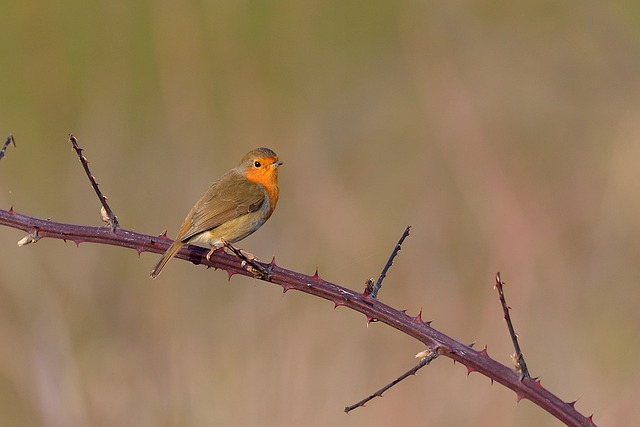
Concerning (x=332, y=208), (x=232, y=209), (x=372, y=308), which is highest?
(x=332, y=208)

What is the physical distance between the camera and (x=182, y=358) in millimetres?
5402

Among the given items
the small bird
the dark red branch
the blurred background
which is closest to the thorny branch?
the dark red branch

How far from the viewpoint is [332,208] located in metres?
6.71

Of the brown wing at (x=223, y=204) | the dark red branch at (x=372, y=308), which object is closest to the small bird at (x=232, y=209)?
the brown wing at (x=223, y=204)

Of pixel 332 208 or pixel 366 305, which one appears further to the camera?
pixel 332 208

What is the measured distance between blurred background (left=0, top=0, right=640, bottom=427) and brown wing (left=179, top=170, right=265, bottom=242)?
1.02m

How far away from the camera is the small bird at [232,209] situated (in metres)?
4.56

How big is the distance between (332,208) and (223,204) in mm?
2073

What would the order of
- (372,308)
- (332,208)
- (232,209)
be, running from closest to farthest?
(372,308) < (232,209) < (332,208)

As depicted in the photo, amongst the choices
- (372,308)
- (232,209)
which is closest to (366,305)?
(372,308)

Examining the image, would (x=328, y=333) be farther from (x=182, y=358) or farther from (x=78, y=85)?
(x=78, y=85)

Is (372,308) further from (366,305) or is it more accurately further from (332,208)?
(332,208)

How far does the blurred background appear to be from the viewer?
213 inches

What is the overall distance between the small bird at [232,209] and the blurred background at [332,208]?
91 centimetres
